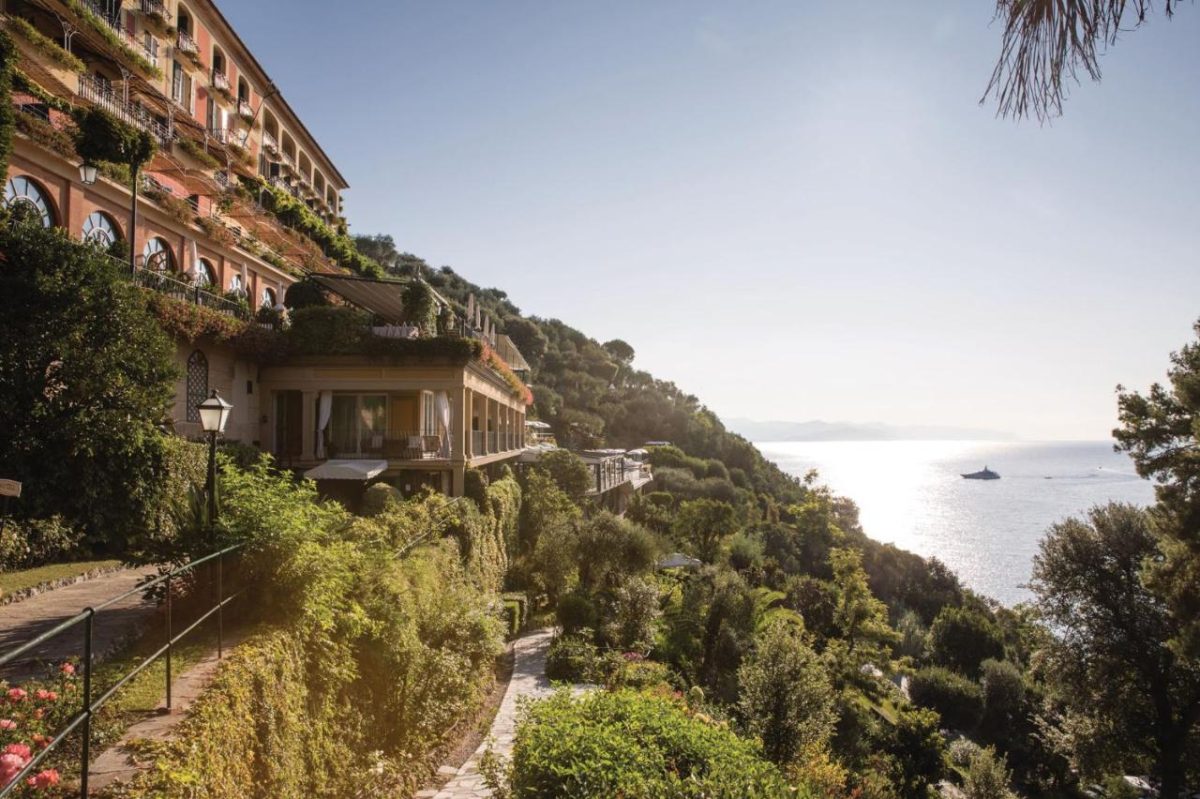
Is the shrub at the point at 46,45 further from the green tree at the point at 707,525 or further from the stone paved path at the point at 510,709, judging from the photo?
the green tree at the point at 707,525

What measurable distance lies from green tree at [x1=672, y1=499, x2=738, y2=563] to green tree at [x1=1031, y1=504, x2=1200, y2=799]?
568 inches

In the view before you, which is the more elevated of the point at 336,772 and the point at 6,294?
the point at 6,294

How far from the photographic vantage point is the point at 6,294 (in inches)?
432

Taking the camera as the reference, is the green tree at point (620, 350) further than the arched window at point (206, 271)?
Yes

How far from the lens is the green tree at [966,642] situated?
110ft

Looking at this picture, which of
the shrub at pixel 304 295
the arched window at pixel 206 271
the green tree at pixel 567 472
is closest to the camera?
the arched window at pixel 206 271

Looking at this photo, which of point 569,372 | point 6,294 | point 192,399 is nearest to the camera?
point 6,294

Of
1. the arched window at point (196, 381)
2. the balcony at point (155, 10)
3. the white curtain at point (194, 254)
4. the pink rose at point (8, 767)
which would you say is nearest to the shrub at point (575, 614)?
the arched window at point (196, 381)

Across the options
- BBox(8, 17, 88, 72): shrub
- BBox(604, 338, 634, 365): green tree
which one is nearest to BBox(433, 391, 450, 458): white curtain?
BBox(8, 17, 88, 72): shrub

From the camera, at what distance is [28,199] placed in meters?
16.0

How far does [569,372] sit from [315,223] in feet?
147

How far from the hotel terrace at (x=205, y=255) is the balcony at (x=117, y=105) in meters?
0.06

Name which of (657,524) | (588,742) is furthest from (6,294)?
(657,524)

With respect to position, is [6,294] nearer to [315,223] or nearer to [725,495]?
[315,223]
